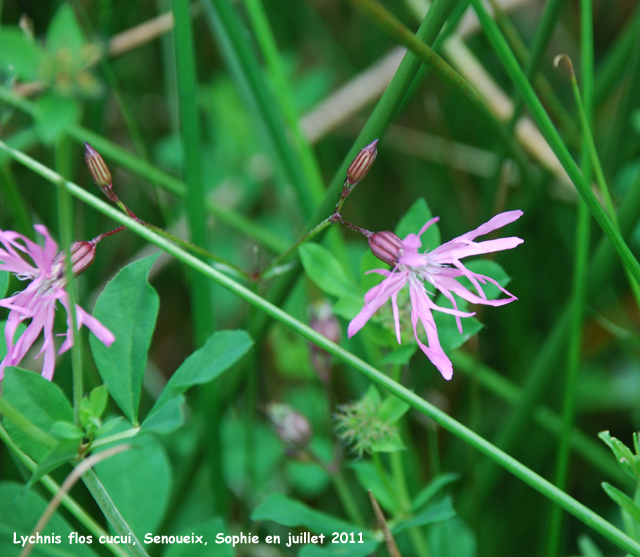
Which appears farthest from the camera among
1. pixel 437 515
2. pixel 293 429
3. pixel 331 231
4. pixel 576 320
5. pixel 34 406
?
pixel 331 231

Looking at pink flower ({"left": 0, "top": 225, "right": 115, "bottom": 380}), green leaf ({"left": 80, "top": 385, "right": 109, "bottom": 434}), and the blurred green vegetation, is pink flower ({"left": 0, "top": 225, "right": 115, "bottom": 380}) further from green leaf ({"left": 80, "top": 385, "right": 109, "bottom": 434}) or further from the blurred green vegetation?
the blurred green vegetation

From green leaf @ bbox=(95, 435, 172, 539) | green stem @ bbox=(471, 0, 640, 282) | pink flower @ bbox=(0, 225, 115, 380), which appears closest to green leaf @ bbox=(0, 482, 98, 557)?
green leaf @ bbox=(95, 435, 172, 539)

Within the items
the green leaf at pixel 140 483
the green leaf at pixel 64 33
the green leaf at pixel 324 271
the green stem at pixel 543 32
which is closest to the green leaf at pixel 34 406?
the green leaf at pixel 140 483

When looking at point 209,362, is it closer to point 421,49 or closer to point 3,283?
point 3,283

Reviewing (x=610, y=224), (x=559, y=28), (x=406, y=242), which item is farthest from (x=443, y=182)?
(x=406, y=242)

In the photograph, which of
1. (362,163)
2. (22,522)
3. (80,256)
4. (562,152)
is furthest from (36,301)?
(562,152)
